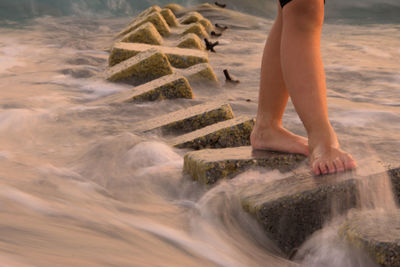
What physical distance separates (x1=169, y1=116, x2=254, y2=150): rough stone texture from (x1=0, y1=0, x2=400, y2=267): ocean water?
8cm

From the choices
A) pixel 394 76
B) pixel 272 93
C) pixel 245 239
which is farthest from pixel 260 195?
pixel 394 76

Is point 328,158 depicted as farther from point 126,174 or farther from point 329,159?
point 126,174

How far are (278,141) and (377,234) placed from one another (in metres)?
0.79

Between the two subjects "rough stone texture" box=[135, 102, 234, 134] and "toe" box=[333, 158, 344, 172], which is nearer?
"toe" box=[333, 158, 344, 172]

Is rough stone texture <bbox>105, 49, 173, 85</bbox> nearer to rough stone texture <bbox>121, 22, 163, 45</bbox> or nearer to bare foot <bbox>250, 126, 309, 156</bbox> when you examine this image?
rough stone texture <bbox>121, 22, 163, 45</bbox>

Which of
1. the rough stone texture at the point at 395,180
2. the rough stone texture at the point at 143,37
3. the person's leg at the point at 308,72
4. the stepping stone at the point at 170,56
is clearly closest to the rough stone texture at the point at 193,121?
the person's leg at the point at 308,72

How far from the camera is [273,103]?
2254 millimetres

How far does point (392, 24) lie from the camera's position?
997 centimetres

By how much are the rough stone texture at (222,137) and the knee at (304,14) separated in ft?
2.16

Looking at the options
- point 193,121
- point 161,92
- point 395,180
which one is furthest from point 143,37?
point 395,180

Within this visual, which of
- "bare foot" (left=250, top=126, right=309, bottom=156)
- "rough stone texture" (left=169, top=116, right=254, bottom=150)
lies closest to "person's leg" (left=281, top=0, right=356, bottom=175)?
"bare foot" (left=250, top=126, right=309, bottom=156)

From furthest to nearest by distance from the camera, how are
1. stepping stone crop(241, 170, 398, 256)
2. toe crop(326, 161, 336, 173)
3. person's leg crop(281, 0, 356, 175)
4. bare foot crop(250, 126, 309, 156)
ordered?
bare foot crop(250, 126, 309, 156)
person's leg crop(281, 0, 356, 175)
toe crop(326, 161, 336, 173)
stepping stone crop(241, 170, 398, 256)

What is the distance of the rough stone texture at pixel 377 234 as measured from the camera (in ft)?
4.55

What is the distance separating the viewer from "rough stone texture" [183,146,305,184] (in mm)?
2066
